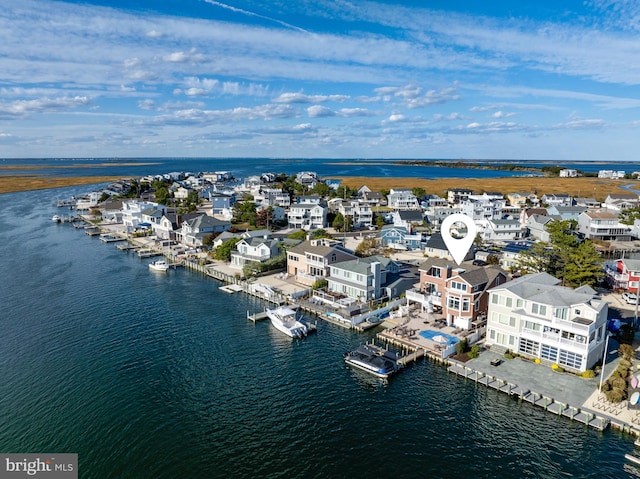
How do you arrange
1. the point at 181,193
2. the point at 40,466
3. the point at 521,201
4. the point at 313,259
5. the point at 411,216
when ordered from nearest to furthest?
the point at 40,466 < the point at 313,259 < the point at 411,216 < the point at 521,201 < the point at 181,193

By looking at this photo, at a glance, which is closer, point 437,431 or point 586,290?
point 437,431

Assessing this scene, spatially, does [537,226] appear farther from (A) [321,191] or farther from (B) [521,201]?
(A) [321,191]

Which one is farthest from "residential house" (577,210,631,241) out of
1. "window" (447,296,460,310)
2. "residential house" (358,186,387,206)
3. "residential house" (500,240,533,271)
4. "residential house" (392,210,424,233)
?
"residential house" (358,186,387,206)

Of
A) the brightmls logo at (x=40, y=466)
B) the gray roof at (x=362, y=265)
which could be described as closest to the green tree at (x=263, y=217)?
the gray roof at (x=362, y=265)

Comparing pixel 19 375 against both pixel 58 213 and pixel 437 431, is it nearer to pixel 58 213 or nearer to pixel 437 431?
pixel 437 431

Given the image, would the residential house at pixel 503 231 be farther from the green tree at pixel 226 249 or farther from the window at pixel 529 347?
the window at pixel 529 347

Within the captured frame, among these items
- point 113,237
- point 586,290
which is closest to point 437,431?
point 586,290

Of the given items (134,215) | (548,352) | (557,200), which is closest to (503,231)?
(557,200)
